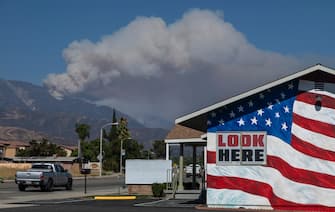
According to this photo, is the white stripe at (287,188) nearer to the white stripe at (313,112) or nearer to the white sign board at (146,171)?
the white stripe at (313,112)

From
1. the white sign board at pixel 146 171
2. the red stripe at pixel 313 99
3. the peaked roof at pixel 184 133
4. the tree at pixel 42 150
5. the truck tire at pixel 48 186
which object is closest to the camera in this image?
the red stripe at pixel 313 99

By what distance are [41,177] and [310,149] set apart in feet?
69.0

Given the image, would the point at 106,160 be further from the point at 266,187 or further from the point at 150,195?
the point at 266,187

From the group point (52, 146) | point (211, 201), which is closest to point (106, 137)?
point (52, 146)

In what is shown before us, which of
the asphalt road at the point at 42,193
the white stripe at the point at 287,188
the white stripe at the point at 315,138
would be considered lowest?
the asphalt road at the point at 42,193

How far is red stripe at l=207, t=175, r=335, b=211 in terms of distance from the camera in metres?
24.2

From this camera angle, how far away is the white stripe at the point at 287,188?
950 inches

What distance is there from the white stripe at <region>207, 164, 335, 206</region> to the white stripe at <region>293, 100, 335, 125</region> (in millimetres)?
2280

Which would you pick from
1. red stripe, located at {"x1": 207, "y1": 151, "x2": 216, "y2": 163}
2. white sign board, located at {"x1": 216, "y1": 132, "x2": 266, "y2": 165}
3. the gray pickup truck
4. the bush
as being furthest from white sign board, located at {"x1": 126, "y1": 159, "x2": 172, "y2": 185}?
white sign board, located at {"x1": 216, "y1": 132, "x2": 266, "y2": 165}

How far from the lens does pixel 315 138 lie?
24.3 meters

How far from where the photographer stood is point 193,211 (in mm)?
23625

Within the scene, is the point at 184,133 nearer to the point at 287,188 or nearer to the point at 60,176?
the point at 60,176

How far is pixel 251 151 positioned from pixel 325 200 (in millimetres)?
3112

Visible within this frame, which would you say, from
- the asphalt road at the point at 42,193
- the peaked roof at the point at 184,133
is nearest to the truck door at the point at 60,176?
the asphalt road at the point at 42,193
